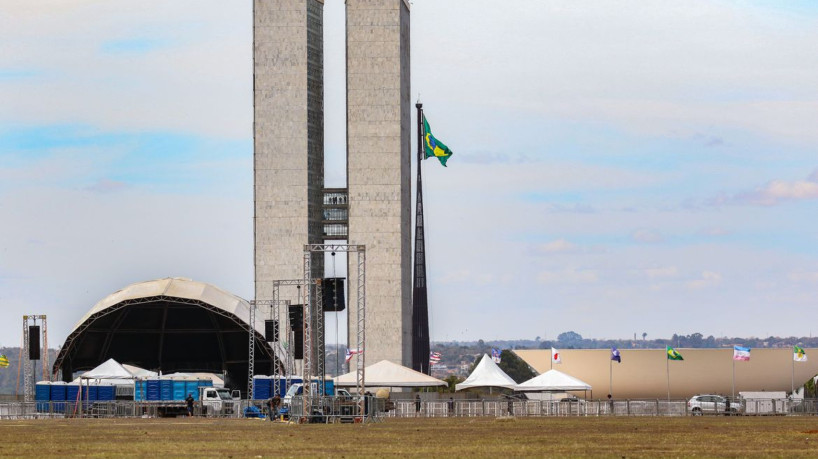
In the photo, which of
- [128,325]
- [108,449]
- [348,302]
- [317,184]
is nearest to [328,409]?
[108,449]

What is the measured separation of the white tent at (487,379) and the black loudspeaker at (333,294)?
20453 millimetres

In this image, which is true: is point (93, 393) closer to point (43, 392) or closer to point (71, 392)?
point (71, 392)

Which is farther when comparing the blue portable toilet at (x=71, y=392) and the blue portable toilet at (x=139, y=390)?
the blue portable toilet at (x=71, y=392)

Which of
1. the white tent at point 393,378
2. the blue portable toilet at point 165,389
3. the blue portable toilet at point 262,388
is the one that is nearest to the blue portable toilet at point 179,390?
the blue portable toilet at point 165,389

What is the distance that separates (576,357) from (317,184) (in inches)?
1191

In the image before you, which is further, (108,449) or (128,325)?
(128,325)

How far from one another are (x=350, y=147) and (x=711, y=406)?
63.1 meters

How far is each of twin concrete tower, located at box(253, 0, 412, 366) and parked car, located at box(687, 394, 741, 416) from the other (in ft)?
186

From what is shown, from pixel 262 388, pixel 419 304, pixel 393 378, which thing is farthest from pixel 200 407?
pixel 419 304

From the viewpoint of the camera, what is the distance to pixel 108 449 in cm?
2778

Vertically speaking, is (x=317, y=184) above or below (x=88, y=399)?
above

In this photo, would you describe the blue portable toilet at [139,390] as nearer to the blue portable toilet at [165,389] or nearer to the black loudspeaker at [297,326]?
the blue portable toilet at [165,389]

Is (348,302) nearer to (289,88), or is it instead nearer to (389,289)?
(389,289)

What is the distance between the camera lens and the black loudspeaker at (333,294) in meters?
49.6
